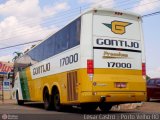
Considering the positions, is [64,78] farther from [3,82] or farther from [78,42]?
[3,82]

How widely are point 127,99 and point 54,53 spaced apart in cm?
447

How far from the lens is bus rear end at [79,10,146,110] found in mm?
14109

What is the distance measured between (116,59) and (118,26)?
1.30 m

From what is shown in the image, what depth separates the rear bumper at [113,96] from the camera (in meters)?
13.9

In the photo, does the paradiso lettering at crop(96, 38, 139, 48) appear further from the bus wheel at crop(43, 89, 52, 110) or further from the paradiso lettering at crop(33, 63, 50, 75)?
the bus wheel at crop(43, 89, 52, 110)

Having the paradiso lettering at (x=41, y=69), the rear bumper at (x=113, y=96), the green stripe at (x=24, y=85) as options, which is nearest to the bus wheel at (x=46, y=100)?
the paradiso lettering at (x=41, y=69)

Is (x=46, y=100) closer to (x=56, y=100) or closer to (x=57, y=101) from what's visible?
(x=56, y=100)

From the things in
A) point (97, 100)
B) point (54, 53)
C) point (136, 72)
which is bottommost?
point (97, 100)

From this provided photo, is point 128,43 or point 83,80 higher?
point 128,43

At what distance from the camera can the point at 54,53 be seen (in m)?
17.4

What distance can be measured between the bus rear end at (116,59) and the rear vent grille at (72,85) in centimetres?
85

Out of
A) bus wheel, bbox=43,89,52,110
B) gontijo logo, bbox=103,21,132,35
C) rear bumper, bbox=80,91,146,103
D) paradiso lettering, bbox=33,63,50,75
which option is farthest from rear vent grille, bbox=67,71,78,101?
paradiso lettering, bbox=33,63,50,75

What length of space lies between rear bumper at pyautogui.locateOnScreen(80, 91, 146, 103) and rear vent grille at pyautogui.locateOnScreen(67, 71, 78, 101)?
733 millimetres

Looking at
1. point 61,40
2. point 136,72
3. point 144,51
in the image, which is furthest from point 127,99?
point 61,40
